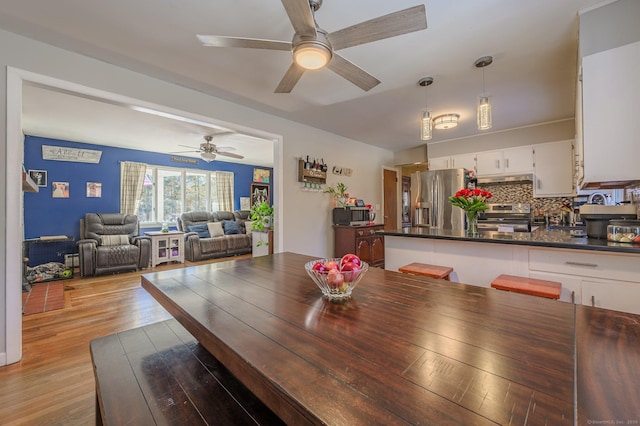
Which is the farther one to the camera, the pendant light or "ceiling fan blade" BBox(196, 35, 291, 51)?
the pendant light

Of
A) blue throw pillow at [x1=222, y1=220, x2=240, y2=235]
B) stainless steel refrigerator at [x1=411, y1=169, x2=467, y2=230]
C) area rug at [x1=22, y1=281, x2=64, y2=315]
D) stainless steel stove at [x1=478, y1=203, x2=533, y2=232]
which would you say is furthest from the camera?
blue throw pillow at [x1=222, y1=220, x2=240, y2=235]

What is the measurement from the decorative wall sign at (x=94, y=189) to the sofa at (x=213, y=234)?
1575 mm

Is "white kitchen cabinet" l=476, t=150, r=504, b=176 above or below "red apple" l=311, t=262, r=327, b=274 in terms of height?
above

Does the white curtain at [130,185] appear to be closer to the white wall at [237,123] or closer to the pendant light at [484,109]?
the white wall at [237,123]

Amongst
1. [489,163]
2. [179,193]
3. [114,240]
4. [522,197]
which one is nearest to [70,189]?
[114,240]

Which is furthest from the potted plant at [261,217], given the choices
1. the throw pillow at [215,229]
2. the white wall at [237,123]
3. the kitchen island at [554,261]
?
the kitchen island at [554,261]

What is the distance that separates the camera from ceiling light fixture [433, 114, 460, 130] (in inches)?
147

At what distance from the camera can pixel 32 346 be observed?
7.27 ft

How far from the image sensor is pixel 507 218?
4422 millimetres

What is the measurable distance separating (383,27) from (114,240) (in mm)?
5649

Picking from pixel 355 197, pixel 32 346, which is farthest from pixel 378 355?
pixel 355 197

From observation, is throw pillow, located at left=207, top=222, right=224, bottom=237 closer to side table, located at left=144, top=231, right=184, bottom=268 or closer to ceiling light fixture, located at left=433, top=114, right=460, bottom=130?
side table, located at left=144, top=231, right=184, bottom=268

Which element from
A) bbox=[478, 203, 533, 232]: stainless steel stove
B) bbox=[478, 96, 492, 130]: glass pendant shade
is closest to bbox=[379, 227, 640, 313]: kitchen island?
bbox=[478, 96, 492, 130]: glass pendant shade

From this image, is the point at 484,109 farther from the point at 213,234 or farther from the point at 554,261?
the point at 213,234
